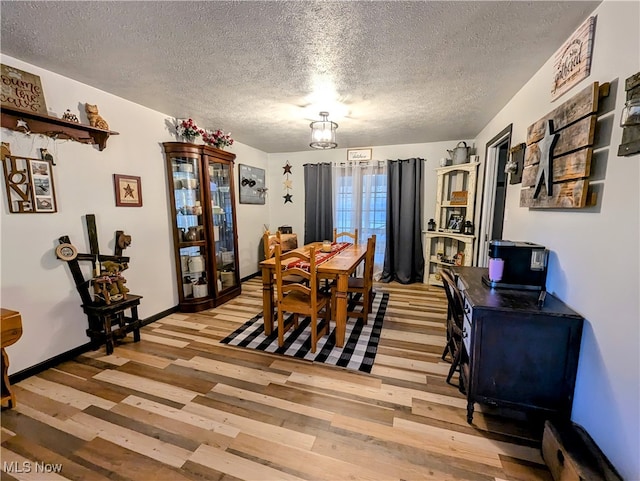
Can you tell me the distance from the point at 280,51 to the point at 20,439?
9.12ft

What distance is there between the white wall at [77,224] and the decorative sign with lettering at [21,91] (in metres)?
0.07

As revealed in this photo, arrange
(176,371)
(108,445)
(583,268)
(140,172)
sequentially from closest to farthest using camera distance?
1. (583,268)
2. (108,445)
3. (176,371)
4. (140,172)

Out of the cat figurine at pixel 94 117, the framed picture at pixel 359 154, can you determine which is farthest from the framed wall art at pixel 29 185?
the framed picture at pixel 359 154

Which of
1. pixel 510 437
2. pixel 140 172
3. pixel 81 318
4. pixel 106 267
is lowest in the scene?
pixel 510 437

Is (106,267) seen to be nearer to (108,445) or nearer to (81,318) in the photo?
(81,318)

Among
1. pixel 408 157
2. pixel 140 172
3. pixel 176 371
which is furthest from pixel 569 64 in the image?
pixel 140 172

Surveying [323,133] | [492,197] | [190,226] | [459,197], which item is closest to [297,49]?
[323,133]

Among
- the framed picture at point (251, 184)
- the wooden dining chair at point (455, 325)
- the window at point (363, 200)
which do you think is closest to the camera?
the wooden dining chair at point (455, 325)

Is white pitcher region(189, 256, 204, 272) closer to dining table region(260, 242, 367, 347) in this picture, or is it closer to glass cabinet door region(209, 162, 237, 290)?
glass cabinet door region(209, 162, 237, 290)

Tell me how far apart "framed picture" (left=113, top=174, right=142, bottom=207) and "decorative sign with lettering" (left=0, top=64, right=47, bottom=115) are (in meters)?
0.70

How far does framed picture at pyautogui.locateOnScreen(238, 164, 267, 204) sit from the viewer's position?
14.3ft

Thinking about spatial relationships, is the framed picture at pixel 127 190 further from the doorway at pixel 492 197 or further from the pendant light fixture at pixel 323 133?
the doorway at pixel 492 197

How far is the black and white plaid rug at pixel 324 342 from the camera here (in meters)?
2.29

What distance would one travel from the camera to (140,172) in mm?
2777
